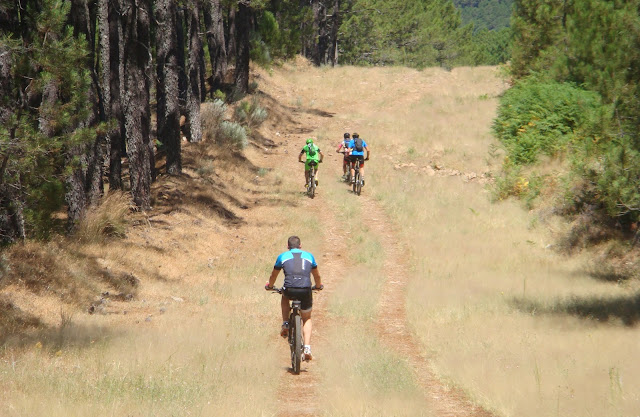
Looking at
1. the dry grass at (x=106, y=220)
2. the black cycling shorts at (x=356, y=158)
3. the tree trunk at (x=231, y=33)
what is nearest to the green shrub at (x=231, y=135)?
the black cycling shorts at (x=356, y=158)

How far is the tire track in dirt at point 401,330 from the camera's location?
8523 mm

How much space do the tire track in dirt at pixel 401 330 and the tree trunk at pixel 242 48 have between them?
12971 mm

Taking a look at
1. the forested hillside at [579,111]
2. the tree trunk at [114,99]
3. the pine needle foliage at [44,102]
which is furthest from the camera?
the tree trunk at [114,99]

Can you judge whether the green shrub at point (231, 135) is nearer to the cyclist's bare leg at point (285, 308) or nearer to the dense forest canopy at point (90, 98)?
the dense forest canopy at point (90, 98)

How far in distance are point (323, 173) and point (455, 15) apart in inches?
2535

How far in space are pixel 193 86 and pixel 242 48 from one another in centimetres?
856

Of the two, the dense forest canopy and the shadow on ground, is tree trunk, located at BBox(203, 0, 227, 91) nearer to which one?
the dense forest canopy

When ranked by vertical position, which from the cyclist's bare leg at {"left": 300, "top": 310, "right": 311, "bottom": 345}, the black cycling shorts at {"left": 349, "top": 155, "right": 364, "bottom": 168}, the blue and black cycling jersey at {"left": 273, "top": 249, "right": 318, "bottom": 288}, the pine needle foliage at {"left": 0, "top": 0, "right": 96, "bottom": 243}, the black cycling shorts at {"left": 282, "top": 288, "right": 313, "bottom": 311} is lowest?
the black cycling shorts at {"left": 349, "top": 155, "right": 364, "bottom": 168}

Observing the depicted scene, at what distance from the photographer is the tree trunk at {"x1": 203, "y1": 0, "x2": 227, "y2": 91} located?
29312mm

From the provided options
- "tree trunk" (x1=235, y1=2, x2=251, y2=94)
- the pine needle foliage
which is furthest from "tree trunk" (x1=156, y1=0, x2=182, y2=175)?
"tree trunk" (x1=235, y1=2, x2=251, y2=94)

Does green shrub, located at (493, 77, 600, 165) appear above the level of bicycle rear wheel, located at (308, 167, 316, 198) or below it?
above

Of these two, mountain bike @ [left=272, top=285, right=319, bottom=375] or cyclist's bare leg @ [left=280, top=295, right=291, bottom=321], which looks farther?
cyclist's bare leg @ [left=280, top=295, right=291, bottom=321]

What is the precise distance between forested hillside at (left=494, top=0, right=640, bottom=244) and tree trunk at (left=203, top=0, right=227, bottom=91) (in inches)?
491

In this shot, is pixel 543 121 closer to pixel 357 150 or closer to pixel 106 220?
pixel 357 150
